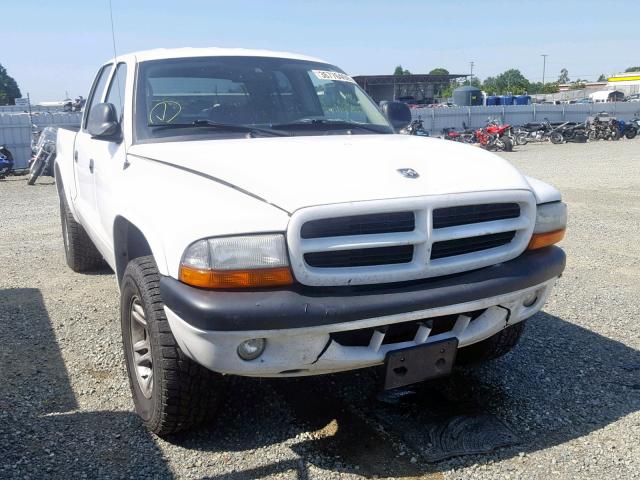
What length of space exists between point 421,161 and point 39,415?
2404mm

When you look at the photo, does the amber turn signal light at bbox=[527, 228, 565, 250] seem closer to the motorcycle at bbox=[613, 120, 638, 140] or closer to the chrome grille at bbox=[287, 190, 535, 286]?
the chrome grille at bbox=[287, 190, 535, 286]

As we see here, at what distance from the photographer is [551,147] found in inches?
1001

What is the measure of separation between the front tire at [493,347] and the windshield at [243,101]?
4.92 feet

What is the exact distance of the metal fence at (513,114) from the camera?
90.9ft

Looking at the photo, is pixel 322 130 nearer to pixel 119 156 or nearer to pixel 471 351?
pixel 119 156

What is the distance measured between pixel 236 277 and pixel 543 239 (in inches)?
63.5

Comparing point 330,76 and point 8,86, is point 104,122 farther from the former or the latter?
point 8,86

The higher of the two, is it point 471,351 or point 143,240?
point 143,240

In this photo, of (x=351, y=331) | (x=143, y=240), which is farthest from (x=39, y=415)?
(x=351, y=331)

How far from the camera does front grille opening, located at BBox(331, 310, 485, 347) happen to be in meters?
2.77

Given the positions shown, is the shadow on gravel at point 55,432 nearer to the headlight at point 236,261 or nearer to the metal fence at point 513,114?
the headlight at point 236,261

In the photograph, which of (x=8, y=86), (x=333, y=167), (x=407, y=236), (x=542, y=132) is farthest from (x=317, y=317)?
(x=8, y=86)

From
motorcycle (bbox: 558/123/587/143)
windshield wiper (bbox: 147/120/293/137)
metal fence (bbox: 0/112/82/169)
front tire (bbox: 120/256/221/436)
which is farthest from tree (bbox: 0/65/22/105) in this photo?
front tire (bbox: 120/256/221/436)

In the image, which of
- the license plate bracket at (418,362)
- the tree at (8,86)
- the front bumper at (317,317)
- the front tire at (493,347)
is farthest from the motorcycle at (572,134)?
the tree at (8,86)
